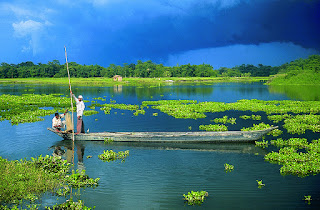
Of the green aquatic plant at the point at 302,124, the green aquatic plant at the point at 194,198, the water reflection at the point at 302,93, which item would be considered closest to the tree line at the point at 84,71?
the water reflection at the point at 302,93

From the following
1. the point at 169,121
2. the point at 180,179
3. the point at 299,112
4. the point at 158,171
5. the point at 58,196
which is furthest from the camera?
the point at 299,112

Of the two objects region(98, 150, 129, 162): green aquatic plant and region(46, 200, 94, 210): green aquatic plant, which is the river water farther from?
Result: region(46, 200, 94, 210): green aquatic plant

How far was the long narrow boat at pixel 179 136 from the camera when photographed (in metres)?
21.1

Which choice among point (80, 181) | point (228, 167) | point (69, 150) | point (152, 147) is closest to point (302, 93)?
point (152, 147)

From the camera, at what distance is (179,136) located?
2153 cm

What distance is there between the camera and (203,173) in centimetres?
1590

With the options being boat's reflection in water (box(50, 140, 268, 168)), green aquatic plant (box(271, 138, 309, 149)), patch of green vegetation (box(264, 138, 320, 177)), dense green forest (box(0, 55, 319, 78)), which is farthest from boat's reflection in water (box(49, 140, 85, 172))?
dense green forest (box(0, 55, 319, 78))

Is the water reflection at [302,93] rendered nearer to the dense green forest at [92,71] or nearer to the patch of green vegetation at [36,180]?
the patch of green vegetation at [36,180]

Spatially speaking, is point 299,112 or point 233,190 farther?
point 299,112

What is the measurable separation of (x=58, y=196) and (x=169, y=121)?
64.4ft

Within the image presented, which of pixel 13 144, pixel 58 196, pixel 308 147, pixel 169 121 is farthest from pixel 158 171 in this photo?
pixel 169 121

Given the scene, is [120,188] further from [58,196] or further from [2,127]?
[2,127]

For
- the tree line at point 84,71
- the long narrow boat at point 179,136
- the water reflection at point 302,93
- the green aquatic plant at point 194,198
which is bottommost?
the green aquatic plant at point 194,198

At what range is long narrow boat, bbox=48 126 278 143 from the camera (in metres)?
21.1
